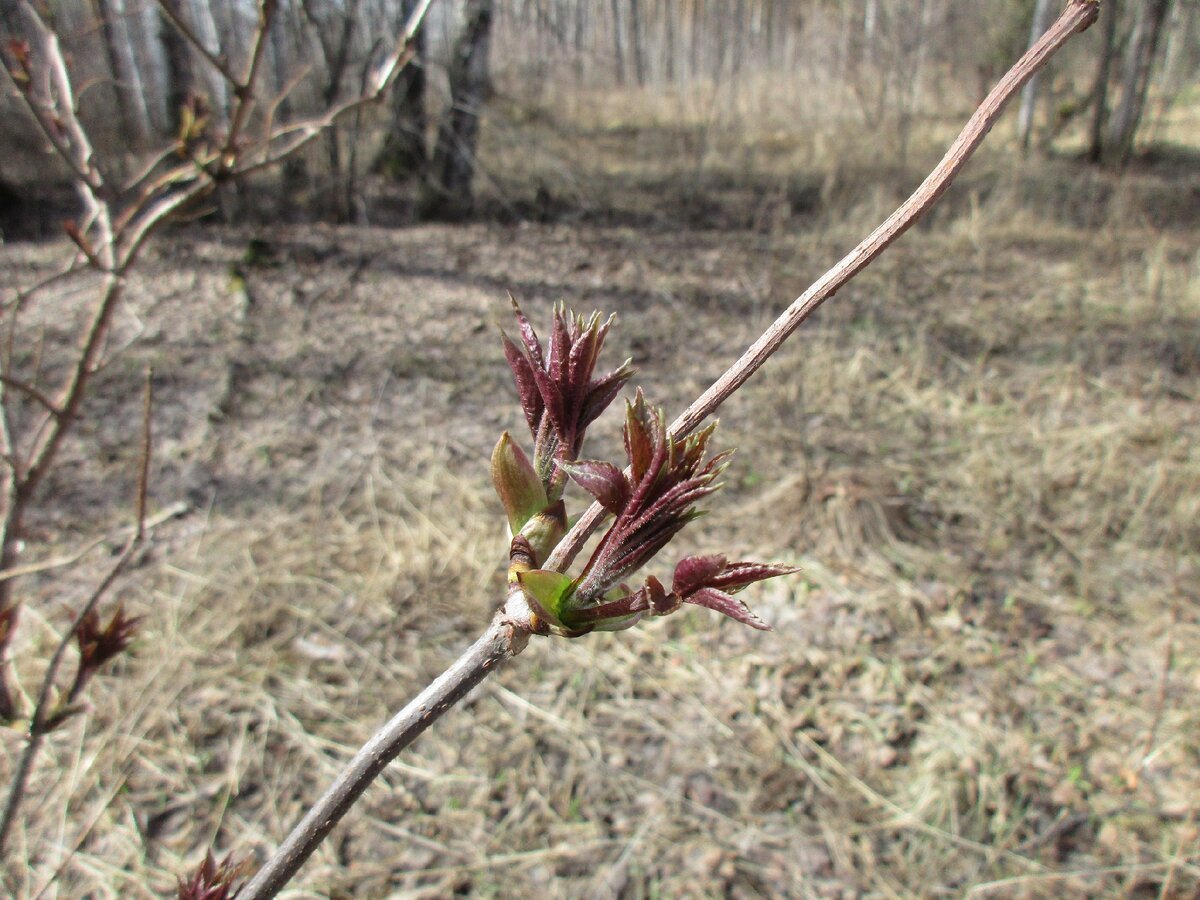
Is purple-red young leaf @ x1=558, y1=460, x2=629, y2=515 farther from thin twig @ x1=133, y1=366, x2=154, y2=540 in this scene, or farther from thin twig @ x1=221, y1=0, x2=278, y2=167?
thin twig @ x1=221, y1=0, x2=278, y2=167

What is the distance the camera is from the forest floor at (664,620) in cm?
202

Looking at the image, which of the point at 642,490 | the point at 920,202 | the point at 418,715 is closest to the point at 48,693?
the point at 418,715

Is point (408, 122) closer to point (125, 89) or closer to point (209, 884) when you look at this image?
point (125, 89)

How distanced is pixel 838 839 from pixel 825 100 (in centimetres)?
683

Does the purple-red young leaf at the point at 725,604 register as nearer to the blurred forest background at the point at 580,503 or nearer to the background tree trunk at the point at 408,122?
the blurred forest background at the point at 580,503

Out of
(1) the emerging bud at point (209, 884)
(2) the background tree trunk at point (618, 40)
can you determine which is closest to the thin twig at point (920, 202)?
(1) the emerging bud at point (209, 884)

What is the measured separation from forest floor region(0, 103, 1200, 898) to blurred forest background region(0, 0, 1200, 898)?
1cm

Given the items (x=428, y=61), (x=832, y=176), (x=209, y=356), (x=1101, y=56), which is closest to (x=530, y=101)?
→ (x=428, y=61)

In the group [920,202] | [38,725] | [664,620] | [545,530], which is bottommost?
[664,620]

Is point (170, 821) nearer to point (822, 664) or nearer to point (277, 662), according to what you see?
point (277, 662)

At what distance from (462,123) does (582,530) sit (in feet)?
17.8

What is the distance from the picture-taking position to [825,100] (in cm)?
739

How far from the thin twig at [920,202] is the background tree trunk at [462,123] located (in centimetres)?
489

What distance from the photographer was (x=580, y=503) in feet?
10.0
